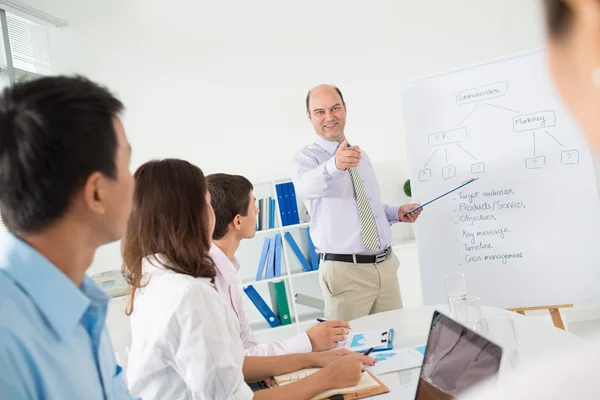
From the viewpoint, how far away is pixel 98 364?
102 centimetres

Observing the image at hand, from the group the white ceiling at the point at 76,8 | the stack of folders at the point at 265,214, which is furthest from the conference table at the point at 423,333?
the white ceiling at the point at 76,8

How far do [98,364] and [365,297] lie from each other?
193 centimetres

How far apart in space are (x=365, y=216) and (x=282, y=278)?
1.23 m

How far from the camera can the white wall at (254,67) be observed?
4086mm

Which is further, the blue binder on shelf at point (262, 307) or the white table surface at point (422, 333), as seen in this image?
the blue binder on shelf at point (262, 307)

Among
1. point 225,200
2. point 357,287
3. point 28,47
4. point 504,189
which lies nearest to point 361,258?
point 357,287

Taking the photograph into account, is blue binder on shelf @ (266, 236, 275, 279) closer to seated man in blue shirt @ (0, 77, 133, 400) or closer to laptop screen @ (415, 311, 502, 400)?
laptop screen @ (415, 311, 502, 400)

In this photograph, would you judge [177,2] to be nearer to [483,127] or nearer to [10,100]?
[483,127]

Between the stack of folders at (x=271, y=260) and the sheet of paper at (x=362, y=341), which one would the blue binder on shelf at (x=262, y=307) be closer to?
the stack of folders at (x=271, y=260)

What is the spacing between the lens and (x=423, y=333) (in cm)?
193

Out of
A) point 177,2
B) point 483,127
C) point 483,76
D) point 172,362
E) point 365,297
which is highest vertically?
point 177,2

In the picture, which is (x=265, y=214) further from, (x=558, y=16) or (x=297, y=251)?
(x=558, y=16)

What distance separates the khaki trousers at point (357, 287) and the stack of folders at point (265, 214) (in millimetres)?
1160

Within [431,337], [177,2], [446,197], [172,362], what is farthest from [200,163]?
[431,337]
